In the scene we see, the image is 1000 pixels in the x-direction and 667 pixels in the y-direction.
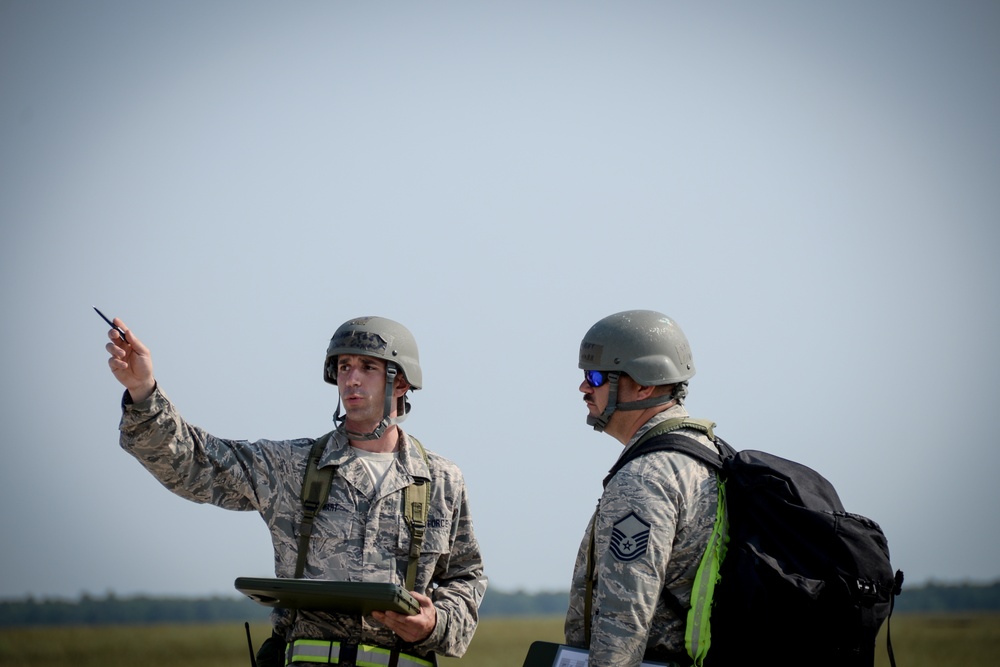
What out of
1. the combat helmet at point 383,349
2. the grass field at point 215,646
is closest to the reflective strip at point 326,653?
the combat helmet at point 383,349

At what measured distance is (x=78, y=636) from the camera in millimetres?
67125

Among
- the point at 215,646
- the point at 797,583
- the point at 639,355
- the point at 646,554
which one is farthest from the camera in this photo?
the point at 215,646

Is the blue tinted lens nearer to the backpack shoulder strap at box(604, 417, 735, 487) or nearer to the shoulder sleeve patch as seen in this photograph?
the backpack shoulder strap at box(604, 417, 735, 487)

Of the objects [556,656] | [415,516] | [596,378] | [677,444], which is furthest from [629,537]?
[415,516]

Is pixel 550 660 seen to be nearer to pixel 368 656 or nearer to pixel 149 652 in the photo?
pixel 368 656

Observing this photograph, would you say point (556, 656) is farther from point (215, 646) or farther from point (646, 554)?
point (215, 646)

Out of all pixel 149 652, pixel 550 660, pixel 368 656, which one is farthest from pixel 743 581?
pixel 149 652

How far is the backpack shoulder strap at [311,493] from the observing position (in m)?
8.53

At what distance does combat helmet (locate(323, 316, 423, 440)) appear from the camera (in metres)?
9.23

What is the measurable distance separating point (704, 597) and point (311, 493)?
3.23m

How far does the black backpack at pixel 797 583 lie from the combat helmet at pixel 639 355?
1070 mm

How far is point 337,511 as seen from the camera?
8.71 metres

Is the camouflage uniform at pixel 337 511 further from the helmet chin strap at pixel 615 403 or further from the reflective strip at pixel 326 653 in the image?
the helmet chin strap at pixel 615 403

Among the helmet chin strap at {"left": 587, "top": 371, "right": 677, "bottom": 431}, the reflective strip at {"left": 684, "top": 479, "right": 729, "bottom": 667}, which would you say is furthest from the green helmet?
the reflective strip at {"left": 684, "top": 479, "right": 729, "bottom": 667}
